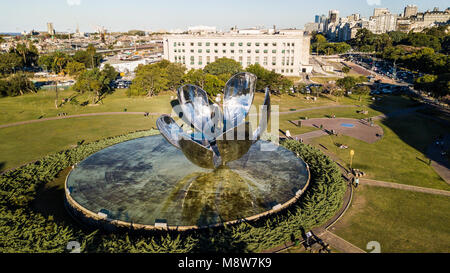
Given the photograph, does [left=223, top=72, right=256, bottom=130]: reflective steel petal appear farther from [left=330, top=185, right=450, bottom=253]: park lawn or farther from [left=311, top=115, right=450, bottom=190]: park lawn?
[left=311, top=115, right=450, bottom=190]: park lawn

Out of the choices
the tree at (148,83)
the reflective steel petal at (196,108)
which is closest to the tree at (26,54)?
the tree at (148,83)

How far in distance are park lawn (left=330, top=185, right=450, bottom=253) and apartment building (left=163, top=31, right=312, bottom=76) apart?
7992 cm

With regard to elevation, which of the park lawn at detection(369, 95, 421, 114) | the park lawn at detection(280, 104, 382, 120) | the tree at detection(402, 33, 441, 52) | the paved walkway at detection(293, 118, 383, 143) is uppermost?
the tree at detection(402, 33, 441, 52)

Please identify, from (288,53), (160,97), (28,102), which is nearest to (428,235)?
(160,97)

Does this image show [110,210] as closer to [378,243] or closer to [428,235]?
[378,243]

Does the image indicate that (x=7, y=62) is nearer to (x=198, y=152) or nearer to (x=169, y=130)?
(x=169, y=130)

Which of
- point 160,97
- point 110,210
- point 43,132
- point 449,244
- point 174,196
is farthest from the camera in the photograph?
point 160,97

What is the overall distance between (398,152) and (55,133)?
1905 inches

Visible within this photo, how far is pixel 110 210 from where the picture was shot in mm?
21844

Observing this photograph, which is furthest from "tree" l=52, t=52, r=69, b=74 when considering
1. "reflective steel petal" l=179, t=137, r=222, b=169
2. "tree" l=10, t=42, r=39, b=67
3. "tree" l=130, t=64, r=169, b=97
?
"reflective steel petal" l=179, t=137, r=222, b=169

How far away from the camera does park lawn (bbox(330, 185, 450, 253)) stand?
63.7ft

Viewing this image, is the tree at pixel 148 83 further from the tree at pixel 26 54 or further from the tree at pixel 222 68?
the tree at pixel 26 54

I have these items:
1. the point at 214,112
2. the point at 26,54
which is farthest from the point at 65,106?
the point at 26,54

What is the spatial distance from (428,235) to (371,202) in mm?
4823
